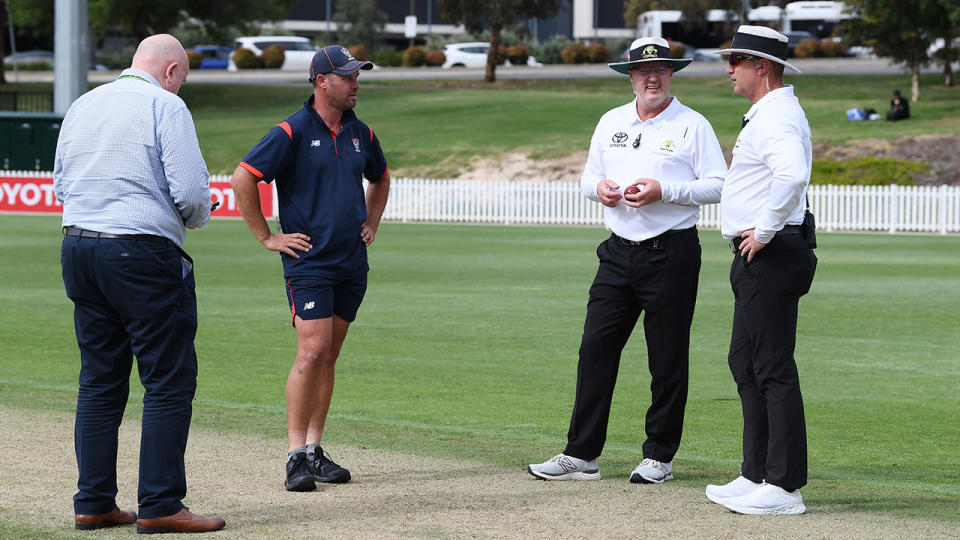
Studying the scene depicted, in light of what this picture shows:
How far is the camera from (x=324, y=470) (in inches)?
258

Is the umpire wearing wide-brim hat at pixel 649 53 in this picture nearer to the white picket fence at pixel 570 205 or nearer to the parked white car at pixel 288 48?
the white picket fence at pixel 570 205

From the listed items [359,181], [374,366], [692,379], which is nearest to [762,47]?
[359,181]

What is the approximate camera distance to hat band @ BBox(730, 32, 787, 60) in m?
5.94

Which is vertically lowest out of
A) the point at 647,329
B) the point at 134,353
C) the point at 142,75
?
the point at 647,329

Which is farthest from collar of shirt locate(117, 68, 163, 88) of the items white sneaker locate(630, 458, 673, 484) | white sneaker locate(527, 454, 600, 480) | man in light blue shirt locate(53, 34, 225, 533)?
white sneaker locate(630, 458, 673, 484)

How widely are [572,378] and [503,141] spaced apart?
3398 centimetres

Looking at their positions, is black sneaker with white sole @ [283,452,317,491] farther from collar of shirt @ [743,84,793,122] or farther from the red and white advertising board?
the red and white advertising board

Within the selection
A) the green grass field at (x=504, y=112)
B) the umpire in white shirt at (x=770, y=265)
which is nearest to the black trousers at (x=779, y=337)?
the umpire in white shirt at (x=770, y=265)

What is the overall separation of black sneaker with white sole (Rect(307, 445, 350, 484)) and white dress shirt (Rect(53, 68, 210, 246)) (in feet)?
5.14

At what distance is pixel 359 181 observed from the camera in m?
6.72

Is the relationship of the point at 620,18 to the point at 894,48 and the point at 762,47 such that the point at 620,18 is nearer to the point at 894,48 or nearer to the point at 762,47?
the point at 894,48

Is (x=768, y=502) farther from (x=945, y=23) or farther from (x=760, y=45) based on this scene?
(x=945, y=23)

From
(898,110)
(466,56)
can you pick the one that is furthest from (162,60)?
(466,56)

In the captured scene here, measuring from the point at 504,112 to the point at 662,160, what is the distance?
4330cm
